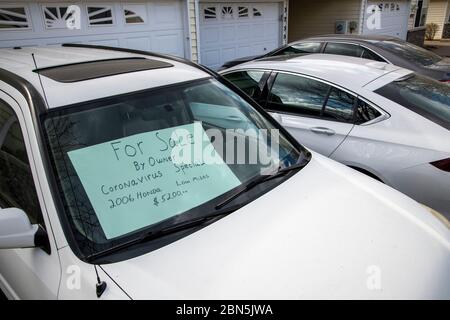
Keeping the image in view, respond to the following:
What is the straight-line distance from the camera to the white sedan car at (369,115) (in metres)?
2.82

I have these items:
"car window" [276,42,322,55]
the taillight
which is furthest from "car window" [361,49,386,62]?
the taillight

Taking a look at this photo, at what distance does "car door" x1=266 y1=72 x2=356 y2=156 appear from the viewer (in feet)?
10.7

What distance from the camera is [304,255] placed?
1506mm

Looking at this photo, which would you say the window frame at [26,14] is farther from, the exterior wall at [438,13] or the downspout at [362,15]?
the exterior wall at [438,13]

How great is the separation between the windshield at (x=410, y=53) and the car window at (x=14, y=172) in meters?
6.43

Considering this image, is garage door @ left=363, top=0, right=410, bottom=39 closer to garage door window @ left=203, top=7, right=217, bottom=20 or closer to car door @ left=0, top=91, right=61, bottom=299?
garage door window @ left=203, top=7, right=217, bottom=20

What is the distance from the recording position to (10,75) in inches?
72.3

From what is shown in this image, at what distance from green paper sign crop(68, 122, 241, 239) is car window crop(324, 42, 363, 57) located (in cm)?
571

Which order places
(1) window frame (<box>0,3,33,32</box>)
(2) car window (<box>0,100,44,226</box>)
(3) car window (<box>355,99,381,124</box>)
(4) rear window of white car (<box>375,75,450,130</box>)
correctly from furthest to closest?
(1) window frame (<box>0,3,33,32</box>), (3) car window (<box>355,99,381,124</box>), (4) rear window of white car (<box>375,75,450,130</box>), (2) car window (<box>0,100,44,226</box>)

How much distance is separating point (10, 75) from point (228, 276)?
149 centimetres

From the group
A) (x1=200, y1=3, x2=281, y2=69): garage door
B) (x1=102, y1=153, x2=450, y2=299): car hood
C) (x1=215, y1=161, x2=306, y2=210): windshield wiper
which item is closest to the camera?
(x1=102, y1=153, x2=450, y2=299): car hood

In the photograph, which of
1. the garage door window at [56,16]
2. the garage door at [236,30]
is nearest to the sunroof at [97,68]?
the garage door window at [56,16]

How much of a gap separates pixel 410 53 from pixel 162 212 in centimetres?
662

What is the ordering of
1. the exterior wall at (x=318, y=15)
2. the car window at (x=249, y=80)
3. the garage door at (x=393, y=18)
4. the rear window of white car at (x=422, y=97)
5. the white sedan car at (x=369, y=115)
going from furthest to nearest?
the garage door at (x=393, y=18) → the exterior wall at (x=318, y=15) → the car window at (x=249, y=80) → the rear window of white car at (x=422, y=97) → the white sedan car at (x=369, y=115)
